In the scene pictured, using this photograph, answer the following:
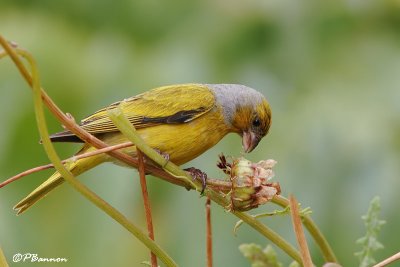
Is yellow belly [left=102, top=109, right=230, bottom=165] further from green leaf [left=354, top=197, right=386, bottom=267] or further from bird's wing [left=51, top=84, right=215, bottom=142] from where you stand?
green leaf [left=354, top=197, right=386, bottom=267]

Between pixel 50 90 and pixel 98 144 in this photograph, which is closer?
pixel 98 144

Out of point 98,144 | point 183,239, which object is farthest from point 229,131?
point 98,144

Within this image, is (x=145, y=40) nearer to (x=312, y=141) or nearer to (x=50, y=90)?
(x=50, y=90)

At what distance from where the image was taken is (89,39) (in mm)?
4340

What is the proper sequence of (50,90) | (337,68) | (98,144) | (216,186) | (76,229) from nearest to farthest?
(98,144) → (216,186) → (76,229) → (50,90) → (337,68)

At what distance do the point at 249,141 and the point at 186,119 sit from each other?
36 cm

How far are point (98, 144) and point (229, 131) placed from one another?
6.82 ft

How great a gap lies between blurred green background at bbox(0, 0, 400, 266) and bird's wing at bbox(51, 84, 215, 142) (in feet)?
0.26

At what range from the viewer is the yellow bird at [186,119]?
3.29 meters

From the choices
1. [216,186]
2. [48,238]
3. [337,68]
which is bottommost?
[48,238]

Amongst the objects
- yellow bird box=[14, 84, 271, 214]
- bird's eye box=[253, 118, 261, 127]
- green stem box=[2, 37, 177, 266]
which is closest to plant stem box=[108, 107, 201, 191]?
green stem box=[2, 37, 177, 266]

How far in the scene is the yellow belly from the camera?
3.37m

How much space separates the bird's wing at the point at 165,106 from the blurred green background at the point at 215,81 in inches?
3.1

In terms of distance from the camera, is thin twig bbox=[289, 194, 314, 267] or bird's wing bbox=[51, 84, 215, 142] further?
bird's wing bbox=[51, 84, 215, 142]
